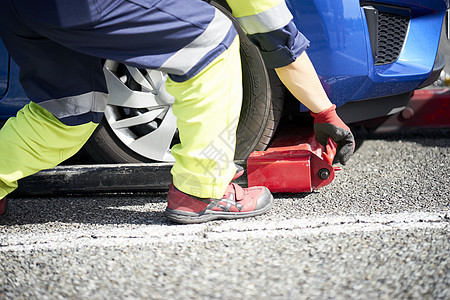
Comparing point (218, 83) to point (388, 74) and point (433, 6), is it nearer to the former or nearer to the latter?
point (388, 74)

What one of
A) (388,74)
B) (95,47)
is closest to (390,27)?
(388,74)

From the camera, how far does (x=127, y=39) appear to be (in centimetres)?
164

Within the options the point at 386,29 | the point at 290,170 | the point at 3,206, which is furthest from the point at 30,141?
the point at 386,29

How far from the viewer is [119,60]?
171 cm

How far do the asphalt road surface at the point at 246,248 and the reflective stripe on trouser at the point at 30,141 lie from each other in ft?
0.88

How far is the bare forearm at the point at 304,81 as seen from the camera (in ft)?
6.43

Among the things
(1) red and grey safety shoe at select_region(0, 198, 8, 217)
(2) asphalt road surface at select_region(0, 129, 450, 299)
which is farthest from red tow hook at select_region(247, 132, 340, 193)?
(1) red and grey safety shoe at select_region(0, 198, 8, 217)

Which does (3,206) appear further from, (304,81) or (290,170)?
(304,81)

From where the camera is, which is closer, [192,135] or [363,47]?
[192,135]

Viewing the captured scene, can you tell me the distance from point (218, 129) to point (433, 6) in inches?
59.3

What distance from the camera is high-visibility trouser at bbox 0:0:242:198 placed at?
1.61 metres

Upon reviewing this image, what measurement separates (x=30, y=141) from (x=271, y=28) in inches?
42.5

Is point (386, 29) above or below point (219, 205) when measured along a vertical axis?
above

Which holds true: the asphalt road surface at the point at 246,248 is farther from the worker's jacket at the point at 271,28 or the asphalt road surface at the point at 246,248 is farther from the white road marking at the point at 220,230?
the worker's jacket at the point at 271,28
